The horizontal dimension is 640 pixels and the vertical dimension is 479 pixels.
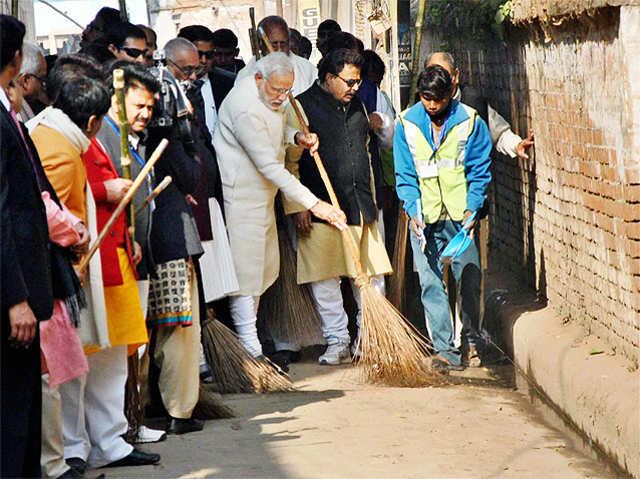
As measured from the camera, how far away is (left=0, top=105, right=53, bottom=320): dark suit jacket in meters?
3.75

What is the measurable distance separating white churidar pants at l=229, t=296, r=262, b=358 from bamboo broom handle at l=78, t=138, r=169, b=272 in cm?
218

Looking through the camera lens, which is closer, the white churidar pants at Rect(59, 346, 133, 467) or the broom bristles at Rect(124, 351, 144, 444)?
the white churidar pants at Rect(59, 346, 133, 467)

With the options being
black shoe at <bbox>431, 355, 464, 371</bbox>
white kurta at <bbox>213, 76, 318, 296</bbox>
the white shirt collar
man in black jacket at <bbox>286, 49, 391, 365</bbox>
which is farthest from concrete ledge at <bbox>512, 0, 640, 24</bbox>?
the white shirt collar

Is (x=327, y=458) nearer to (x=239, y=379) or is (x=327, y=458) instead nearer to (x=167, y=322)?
(x=167, y=322)

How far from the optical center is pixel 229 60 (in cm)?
908

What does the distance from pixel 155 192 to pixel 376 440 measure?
167 cm

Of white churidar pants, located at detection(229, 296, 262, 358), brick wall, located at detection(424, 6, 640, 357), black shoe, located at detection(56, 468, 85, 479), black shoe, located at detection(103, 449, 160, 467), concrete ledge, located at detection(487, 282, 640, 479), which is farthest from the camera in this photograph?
white churidar pants, located at detection(229, 296, 262, 358)

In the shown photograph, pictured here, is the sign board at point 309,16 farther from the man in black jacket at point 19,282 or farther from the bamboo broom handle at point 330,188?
the man in black jacket at point 19,282

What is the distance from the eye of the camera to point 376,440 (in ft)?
18.8

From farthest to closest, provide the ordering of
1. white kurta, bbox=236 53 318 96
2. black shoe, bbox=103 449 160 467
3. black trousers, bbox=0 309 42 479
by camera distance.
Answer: white kurta, bbox=236 53 318 96, black shoe, bbox=103 449 160 467, black trousers, bbox=0 309 42 479

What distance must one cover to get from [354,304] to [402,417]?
7.34 feet

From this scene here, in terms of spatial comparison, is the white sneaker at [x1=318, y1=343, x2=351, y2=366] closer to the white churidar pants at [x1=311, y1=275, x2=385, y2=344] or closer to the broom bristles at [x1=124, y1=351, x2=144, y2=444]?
the white churidar pants at [x1=311, y1=275, x2=385, y2=344]

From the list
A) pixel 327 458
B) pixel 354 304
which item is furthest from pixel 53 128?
pixel 354 304

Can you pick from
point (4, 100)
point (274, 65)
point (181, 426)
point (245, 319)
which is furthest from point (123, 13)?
point (4, 100)
